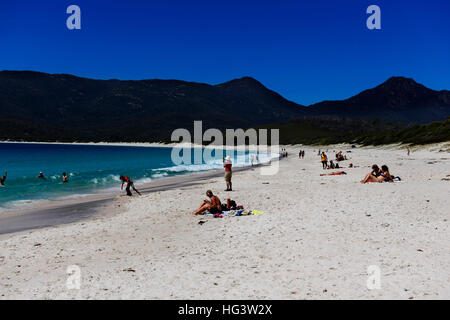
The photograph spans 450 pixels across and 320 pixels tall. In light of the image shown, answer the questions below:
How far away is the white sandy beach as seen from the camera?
5754 mm

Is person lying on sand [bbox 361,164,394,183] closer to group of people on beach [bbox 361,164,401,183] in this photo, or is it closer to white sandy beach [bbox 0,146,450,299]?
group of people on beach [bbox 361,164,401,183]

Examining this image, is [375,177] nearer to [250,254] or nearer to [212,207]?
[212,207]

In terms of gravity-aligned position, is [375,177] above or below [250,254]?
above

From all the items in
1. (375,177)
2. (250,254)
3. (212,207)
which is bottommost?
(250,254)

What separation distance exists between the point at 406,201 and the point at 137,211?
1011cm

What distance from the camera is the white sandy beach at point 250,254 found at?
18.9ft

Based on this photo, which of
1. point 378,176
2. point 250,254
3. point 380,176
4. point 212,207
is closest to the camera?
point 250,254

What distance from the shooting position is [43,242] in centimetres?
939

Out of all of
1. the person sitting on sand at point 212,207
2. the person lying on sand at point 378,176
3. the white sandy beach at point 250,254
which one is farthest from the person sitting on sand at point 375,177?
the person sitting on sand at point 212,207

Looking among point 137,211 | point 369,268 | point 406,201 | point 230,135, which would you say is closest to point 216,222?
point 137,211

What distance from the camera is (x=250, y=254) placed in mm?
7582

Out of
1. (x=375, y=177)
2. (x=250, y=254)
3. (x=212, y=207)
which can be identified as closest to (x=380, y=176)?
(x=375, y=177)

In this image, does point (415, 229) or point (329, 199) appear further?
point (329, 199)
